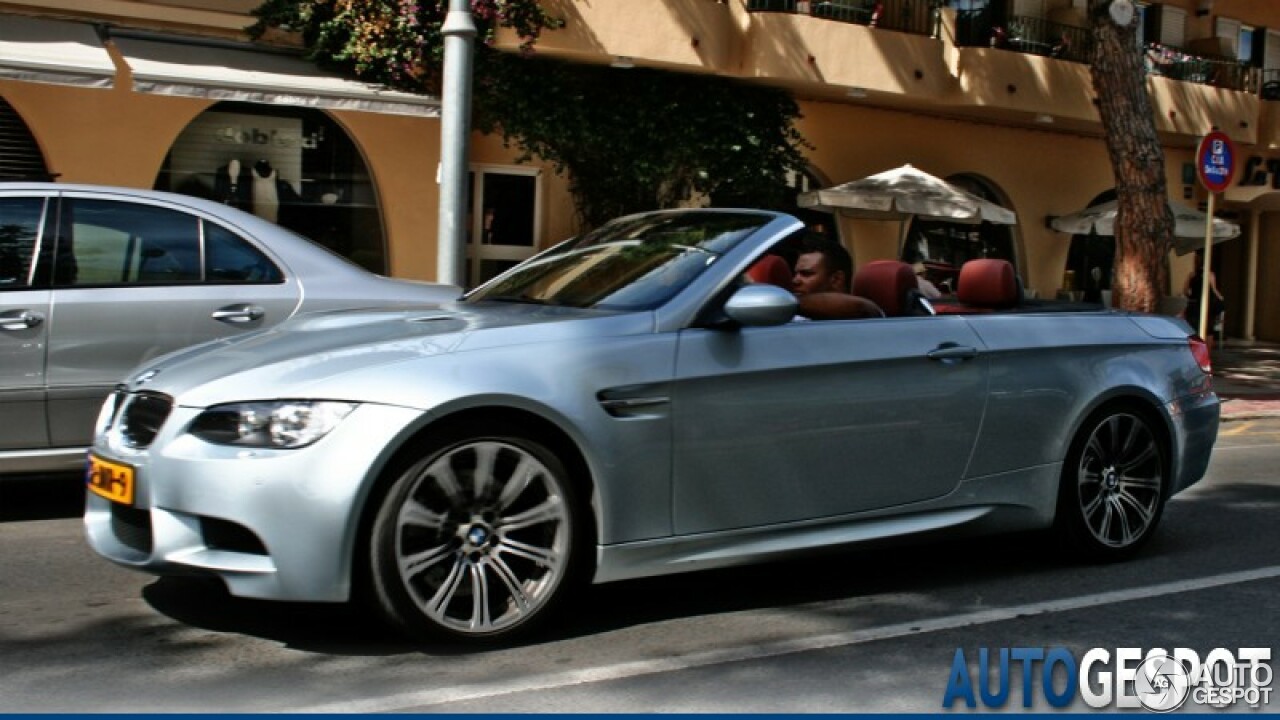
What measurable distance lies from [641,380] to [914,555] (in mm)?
2208

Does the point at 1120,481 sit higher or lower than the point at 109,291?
lower

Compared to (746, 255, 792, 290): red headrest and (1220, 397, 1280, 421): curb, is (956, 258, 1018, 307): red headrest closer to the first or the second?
(746, 255, 792, 290): red headrest

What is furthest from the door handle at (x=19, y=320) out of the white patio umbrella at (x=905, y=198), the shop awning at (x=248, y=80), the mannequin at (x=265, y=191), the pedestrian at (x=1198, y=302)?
the pedestrian at (x=1198, y=302)

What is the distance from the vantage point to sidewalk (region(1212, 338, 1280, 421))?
1509 centimetres

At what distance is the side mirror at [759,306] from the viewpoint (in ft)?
15.8

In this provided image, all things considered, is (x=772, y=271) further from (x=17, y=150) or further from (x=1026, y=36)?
(x=1026, y=36)

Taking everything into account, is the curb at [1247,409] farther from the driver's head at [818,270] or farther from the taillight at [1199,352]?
the driver's head at [818,270]

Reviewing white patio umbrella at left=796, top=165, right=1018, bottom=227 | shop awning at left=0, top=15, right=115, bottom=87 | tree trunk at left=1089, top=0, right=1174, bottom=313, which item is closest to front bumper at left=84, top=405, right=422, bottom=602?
shop awning at left=0, top=15, right=115, bottom=87

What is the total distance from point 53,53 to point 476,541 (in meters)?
9.25

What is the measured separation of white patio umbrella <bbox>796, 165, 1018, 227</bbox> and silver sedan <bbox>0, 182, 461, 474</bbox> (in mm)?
10879

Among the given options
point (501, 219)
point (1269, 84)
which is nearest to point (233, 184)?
point (501, 219)

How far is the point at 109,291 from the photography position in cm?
656

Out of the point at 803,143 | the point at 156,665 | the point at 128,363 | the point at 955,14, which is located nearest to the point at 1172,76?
the point at 955,14

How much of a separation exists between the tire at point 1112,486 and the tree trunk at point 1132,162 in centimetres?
1055
